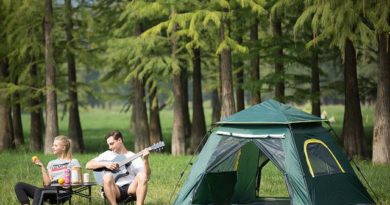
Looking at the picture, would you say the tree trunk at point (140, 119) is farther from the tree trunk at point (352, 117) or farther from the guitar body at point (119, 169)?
the guitar body at point (119, 169)

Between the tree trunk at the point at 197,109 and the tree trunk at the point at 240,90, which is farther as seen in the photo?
the tree trunk at the point at 197,109

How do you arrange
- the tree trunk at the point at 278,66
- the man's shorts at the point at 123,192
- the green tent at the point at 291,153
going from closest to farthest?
1. the man's shorts at the point at 123,192
2. the green tent at the point at 291,153
3. the tree trunk at the point at 278,66

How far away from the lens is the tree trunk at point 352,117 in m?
22.3

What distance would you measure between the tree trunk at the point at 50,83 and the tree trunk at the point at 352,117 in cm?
928

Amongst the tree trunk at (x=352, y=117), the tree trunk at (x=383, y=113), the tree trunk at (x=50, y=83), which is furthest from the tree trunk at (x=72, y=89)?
the tree trunk at (x=383, y=113)

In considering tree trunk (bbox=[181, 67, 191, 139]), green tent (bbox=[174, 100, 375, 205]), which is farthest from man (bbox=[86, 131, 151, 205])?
tree trunk (bbox=[181, 67, 191, 139])

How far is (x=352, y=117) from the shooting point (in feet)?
74.0

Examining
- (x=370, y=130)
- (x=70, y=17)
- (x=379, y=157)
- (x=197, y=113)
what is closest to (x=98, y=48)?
(x=70, y=17)

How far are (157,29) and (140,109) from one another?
6078mm

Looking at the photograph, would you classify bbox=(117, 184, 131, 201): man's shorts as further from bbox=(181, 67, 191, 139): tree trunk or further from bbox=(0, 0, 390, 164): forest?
bbox=(181, 67, 191, 139): tree trunk

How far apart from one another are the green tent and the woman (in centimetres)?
200

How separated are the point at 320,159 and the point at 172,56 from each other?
12.4 m

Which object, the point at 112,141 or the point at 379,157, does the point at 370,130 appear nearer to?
the point at 379,157

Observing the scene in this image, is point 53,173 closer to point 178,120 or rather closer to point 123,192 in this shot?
point 123,192
